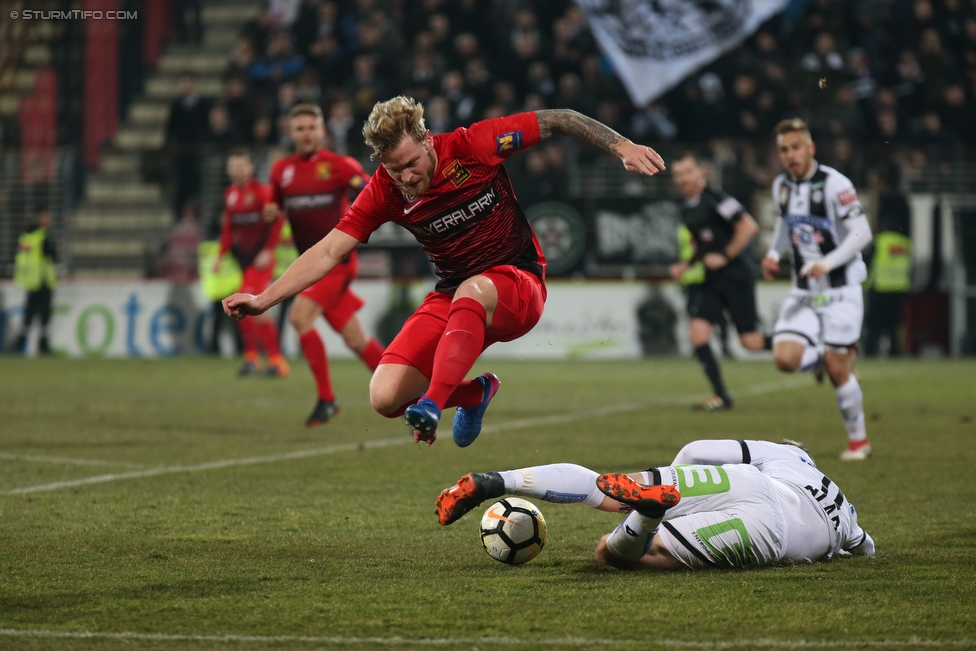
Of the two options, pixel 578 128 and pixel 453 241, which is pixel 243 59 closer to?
pixel 453 241

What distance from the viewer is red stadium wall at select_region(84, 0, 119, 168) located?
22.9m

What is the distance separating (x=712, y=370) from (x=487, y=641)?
827cm

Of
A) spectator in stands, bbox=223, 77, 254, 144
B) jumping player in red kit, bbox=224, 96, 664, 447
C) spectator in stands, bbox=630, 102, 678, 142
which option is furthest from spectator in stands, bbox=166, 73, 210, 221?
jumping player in red kit, bbox=224, 96, 664, 447

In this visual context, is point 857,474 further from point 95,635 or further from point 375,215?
point 95,635

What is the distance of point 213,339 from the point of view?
18.9 meters

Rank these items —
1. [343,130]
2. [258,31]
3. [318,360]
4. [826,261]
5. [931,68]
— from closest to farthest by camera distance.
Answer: [826,261] → [318,360] → [931,68] → [343,130] → [258,31]

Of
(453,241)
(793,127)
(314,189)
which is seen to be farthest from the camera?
(314,189)

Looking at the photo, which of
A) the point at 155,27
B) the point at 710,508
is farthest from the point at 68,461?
the point at 155,27

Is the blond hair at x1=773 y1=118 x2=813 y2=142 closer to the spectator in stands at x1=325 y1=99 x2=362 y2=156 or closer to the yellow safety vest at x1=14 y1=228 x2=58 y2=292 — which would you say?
the spectator in stands at x1=325 y1=99 x2=362 y2=156

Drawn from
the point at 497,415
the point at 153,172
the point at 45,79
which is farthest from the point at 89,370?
the point at 45,79

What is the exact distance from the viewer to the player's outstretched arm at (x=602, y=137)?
198 inches

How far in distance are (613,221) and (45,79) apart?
10.8m

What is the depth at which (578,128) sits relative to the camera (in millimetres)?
5371

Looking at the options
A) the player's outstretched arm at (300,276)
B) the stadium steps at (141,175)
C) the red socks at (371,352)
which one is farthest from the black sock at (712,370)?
the stadium steps at (141,175)
